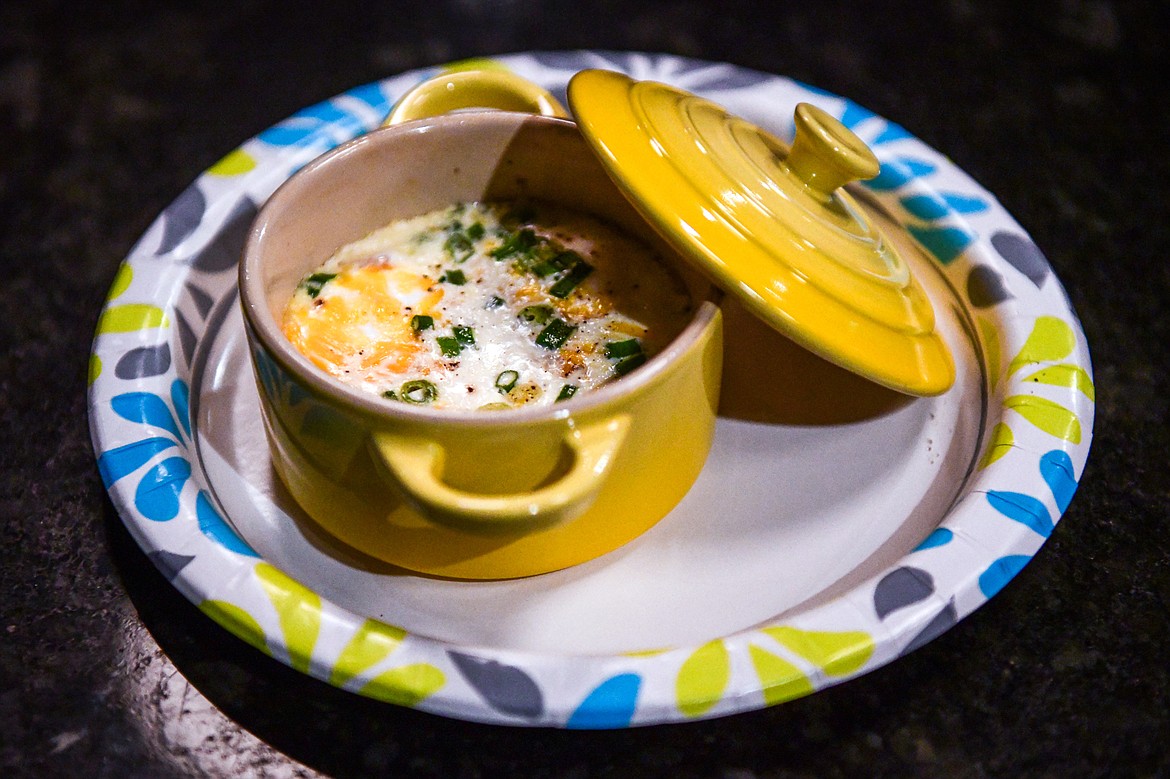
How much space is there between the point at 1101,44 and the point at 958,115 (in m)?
0.41

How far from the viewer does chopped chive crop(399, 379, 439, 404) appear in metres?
1.11

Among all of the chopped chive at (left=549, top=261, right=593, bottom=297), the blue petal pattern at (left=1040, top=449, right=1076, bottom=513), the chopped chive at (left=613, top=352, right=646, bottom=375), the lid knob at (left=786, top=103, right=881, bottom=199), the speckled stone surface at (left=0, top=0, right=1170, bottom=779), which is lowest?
the speckled stone surface at (left=0, top=0, right=1170, bottom=779)

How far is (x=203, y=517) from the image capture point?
106 cm

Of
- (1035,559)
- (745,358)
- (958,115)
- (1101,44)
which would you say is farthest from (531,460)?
(1101,44)

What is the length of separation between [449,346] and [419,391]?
8cm

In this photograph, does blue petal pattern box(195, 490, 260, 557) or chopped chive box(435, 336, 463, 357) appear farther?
chopped chive box(435, 336, 463, 357)

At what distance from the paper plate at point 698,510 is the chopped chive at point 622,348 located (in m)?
0.18

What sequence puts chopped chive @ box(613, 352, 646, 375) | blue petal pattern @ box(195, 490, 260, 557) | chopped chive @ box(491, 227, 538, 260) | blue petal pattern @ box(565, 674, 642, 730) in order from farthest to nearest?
1. chopped chive @ box(491, 227, 538, 260)
2. chopped chive @ box(613, 352, 646, 375)
3. blue petal pattern @ box(195, 490, 260, 557)
4. blue petal pattern @ box(565, 674, 642, 730)

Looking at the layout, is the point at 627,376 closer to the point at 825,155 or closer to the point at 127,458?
the point at 825,155

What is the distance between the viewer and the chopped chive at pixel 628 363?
115 centimetres

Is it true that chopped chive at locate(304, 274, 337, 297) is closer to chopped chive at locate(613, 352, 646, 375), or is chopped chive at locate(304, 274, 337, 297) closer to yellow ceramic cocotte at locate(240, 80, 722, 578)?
yellow ceramic cocotte at locate(240, 80, 722, 578)

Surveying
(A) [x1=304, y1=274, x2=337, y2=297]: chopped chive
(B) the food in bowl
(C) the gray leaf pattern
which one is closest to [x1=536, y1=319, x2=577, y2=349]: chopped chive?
(B) the food in bowl

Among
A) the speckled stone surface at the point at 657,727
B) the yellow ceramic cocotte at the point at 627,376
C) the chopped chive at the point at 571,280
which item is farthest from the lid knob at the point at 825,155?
the speckled stone surface at the point at 657,727

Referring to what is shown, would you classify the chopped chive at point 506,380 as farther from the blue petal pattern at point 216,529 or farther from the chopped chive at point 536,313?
the blue petal pattern at point 216,529
